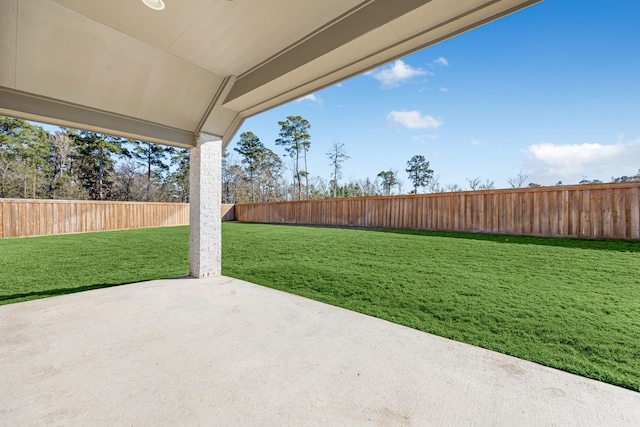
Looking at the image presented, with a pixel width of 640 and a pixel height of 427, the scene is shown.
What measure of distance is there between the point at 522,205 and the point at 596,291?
3.67 m

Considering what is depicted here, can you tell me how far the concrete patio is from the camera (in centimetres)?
137

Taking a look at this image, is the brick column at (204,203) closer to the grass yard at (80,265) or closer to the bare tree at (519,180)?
the grass yard at (80,265)

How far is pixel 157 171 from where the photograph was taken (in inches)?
920

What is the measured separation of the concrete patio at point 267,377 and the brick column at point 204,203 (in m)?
1.45

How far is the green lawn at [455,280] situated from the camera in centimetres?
219

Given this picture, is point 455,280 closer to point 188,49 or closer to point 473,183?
point 188,49

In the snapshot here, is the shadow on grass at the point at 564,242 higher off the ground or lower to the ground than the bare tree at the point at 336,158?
lower

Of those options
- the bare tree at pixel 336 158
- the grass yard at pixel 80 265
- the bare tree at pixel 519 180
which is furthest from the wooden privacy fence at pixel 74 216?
the bare tree at pixel 519 180

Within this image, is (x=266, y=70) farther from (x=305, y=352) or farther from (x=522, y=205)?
(x=522, y=205)

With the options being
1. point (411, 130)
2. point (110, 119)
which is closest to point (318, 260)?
point (110, 119)

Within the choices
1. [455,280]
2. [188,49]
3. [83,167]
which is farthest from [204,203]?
[83,167]

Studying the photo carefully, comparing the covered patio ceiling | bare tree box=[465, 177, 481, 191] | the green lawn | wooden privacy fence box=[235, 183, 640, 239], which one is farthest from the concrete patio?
bare tree box=[465, 177, 481, 191]

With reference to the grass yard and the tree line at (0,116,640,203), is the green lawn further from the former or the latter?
the tree line at (0,116,640,203)

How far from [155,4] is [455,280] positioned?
4.59 meters
